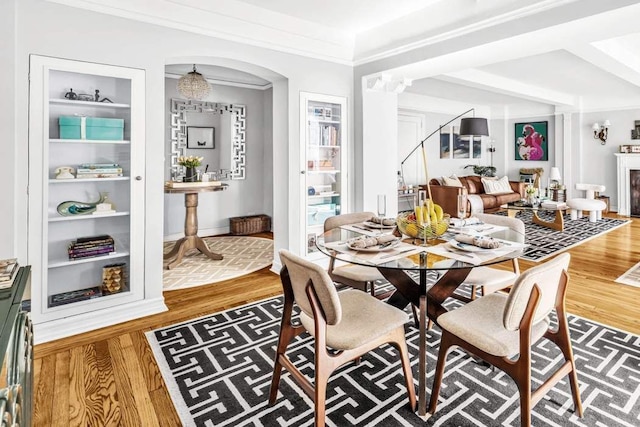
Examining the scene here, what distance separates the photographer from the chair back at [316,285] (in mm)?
1542

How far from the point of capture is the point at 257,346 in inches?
99.0

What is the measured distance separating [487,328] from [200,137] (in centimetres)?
546

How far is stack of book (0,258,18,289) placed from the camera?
1493 mm

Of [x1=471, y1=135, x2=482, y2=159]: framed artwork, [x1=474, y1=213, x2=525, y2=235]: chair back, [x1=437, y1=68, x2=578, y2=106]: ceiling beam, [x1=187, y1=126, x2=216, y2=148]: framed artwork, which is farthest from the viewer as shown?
[x1=471, y1=135, x2=482, y2=159]: framed artwork

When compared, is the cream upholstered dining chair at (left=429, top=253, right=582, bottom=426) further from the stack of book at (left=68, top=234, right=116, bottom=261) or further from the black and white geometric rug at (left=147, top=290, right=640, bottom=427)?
the stack of book at (left=68, top=234, right=116, bottom=261)

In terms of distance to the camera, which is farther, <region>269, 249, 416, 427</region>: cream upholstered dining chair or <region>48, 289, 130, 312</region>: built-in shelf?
<region>48, 289, 130, 312</region>: built-in shelf

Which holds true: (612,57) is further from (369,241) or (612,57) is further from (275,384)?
(275,384)

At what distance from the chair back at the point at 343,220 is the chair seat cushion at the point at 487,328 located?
4.12 ft

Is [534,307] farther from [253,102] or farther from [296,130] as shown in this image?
[253,102]

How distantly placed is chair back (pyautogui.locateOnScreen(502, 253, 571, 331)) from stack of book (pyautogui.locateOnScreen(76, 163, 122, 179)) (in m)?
2.88

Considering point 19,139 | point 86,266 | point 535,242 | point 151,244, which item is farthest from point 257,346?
point 535,242

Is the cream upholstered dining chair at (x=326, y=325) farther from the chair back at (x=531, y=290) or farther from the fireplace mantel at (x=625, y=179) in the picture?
the fireplace mantel at (x=625, y=179)

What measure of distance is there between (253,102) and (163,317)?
182 inches

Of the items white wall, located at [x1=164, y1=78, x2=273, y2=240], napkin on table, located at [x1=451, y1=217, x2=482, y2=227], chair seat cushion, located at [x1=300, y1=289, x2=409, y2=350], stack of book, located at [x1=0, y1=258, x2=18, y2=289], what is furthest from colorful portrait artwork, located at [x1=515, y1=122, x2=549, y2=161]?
stack of book, located at [x1=0, y1=258, x2=18, y2=289]
